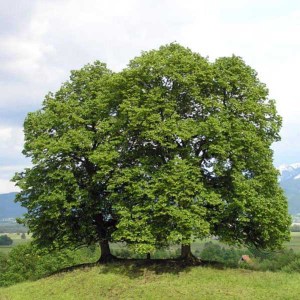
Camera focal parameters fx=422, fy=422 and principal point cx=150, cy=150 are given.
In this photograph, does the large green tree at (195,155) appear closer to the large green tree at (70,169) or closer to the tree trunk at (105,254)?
the large green tree at (70,169)

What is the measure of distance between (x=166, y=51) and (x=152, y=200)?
13.7m

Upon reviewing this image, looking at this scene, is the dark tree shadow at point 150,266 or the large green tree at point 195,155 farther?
the dark tree shadow at point 150,266

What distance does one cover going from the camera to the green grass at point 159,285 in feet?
99.8

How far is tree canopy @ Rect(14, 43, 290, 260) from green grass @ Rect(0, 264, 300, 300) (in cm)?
297

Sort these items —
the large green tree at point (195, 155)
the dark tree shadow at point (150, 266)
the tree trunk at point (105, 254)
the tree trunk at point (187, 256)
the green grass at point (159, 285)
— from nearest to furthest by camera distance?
1. the green grass at point (159, 285)
2. the large green tree at point (195, 155)
3. the dark tree shadow at point (150, 266)
4. the tree trunk at point (187, 256)
5. the tree trunk at point (105, 254)

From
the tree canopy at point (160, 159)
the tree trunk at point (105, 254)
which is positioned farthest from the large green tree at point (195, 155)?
the tree trunk at point (105, 254)

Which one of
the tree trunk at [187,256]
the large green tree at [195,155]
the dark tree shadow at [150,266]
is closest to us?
the large green tree at [195,155]

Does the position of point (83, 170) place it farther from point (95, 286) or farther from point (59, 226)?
point (95, 286)

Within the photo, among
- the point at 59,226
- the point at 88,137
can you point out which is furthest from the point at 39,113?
the point at 59,226

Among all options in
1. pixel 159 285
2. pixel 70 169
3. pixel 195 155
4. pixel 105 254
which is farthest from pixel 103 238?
pixel 195 155

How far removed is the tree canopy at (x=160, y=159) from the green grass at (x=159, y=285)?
2972 millimetres

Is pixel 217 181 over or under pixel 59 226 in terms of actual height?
over

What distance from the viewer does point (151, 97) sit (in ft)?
116

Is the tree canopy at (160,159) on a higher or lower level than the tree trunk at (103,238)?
higher
